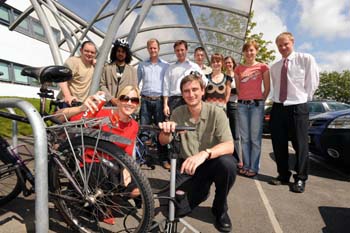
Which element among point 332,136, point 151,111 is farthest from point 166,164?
point 332,136

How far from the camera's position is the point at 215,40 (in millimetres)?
11016

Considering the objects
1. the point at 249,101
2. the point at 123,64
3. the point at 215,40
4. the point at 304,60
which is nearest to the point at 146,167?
the point at 123,64

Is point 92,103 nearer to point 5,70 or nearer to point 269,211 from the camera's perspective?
point 269,211

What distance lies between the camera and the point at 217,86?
4172 mm

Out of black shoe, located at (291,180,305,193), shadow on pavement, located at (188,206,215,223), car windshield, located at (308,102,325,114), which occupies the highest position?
car windshield, located at (308,102,325,114)

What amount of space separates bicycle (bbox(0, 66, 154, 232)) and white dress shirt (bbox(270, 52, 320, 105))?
246 cm

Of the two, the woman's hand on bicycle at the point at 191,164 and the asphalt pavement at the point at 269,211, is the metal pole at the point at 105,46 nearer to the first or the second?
the asphalt pavement at the point at 269,211

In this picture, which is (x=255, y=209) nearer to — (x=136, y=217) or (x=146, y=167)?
(x=136, y=217)

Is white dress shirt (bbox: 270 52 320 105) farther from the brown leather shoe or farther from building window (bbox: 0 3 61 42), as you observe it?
building window (bbox: 0 3 61 42)

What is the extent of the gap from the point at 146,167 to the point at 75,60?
190 cm

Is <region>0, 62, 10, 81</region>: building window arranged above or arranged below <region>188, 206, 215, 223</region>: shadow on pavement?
above

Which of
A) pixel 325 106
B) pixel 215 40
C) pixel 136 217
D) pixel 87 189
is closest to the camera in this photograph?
pixel 87 189

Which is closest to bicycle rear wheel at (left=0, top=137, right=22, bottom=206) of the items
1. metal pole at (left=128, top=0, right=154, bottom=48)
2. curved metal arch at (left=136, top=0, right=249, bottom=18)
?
metal pole at (left=128, top=0, right=154, bottom=48)

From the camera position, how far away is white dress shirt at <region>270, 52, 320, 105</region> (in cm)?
335
